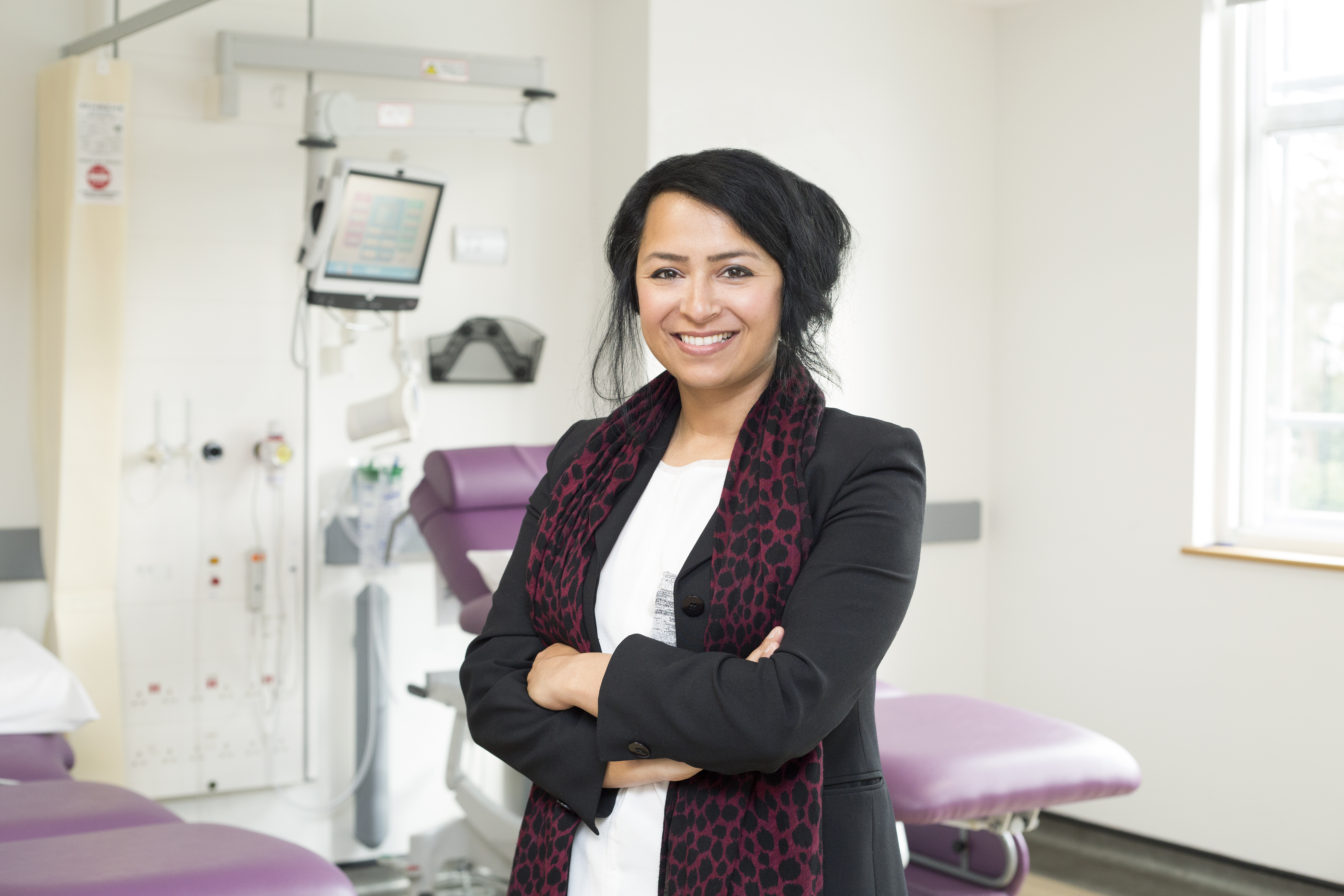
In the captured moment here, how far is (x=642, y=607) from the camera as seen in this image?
4.13 ft

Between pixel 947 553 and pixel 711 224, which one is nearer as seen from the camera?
pixel 711 224

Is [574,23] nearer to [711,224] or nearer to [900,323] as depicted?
[900,323]

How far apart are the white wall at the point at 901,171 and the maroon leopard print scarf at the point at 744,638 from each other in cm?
238

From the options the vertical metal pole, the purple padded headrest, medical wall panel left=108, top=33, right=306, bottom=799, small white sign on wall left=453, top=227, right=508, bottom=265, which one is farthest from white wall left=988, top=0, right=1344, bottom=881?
medical wall panel left=108, top=33, right=306, bottom=799

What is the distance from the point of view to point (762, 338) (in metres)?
1.25

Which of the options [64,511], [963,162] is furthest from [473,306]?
[963,162]

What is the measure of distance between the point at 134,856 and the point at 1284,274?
129 inches

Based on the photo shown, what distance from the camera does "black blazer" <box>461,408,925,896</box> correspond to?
1.12 m

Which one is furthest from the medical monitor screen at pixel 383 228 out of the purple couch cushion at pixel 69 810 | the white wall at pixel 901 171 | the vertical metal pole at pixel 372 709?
the purple couch cushion at pixel 69 810

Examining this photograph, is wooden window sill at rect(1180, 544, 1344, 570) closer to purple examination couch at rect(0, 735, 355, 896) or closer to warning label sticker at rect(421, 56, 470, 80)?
warning label sticker at rect(421, 56, 470, 80)

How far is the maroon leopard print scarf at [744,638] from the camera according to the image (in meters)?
1.17

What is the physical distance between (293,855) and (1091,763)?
1450 millimetres

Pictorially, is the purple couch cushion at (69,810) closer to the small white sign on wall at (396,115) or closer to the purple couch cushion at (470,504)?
the purple couch cushion at (470,504)

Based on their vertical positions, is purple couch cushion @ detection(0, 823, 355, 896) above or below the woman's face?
below
